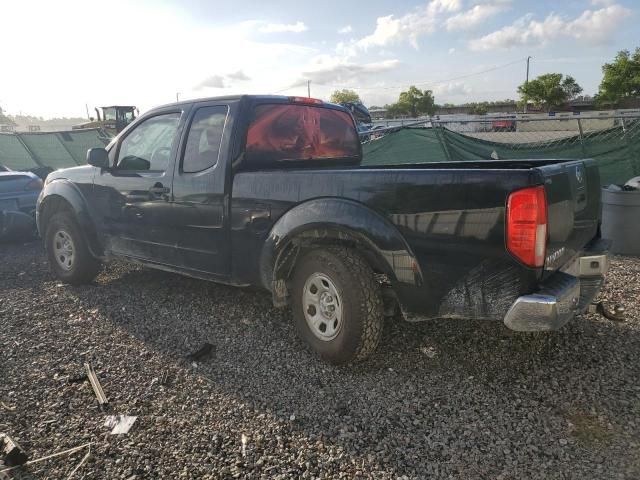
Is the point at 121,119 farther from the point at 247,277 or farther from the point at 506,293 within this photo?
the point at 506,293

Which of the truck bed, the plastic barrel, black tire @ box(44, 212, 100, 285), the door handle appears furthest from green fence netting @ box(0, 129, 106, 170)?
the truck bed

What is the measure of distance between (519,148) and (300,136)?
573 cm

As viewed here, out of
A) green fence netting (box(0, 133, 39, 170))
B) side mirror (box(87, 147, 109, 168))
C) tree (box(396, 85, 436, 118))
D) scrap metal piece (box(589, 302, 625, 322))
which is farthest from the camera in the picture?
tree (box(396, 85, 436, 118))

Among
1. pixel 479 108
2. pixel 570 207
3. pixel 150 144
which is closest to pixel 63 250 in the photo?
pixel 150 144


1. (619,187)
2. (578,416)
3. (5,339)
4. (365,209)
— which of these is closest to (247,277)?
(365,209)

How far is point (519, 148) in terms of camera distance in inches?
336

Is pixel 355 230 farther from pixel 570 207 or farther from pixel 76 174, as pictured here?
pixel 76 174

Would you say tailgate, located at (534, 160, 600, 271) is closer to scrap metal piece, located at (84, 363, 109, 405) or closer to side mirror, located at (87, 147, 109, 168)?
scrap metal piece, located at (84, 363, 109, 405)

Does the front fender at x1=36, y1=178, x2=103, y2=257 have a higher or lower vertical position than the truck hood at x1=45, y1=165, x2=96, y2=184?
lower

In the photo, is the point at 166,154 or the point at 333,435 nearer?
the point at 333,435

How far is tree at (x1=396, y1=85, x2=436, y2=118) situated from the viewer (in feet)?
243

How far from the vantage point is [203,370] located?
3.46 m

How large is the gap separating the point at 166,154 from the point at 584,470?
3866 mm

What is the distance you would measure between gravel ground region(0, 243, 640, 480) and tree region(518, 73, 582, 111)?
62.0 m
